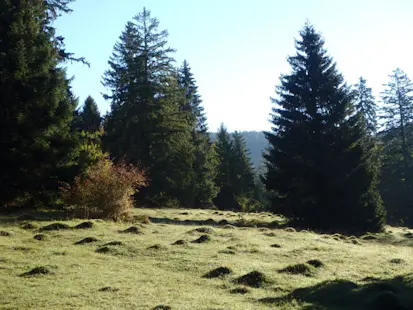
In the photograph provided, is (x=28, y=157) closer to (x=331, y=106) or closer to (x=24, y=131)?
(x=24, y=131)

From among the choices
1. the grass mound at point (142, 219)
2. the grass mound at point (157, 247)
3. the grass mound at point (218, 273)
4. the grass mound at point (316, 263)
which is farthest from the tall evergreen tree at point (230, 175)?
the grass mound at point (218, 273)

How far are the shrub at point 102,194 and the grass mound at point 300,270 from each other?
952 centimetres

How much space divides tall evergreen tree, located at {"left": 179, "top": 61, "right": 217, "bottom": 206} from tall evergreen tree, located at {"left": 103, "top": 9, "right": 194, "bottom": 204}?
4894 mm

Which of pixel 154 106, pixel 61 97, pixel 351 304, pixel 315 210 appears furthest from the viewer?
pixel 154 106

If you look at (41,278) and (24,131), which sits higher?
(24,131)

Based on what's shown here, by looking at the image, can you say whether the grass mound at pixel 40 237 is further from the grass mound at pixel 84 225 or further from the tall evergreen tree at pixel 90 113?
the tall evergreen tree at pixel 90 113

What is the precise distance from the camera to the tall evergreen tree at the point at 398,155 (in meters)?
40.0

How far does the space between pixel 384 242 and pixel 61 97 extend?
57.3ft

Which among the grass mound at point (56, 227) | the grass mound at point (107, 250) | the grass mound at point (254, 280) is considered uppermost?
the grass mound at point (56, 227)

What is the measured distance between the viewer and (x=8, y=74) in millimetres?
17703

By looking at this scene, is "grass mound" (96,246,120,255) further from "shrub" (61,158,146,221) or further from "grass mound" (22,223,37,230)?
"shrub" (61,158,146,221)

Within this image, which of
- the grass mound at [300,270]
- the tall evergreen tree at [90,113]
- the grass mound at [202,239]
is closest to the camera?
the grass mound at [300,270]

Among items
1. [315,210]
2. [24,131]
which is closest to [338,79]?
[315,210]

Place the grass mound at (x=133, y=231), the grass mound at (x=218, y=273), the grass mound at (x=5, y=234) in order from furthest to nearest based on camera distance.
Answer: the grass mound at (x=133, y=231)
the grass mound at (x=5, y=234)
the grass mound at (x=218, y=273)
